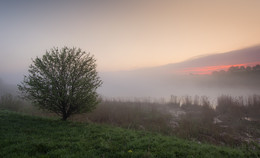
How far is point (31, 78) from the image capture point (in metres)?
10.4

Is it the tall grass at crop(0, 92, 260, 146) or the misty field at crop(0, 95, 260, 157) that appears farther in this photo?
the tall grass at crop(0, 92, 260, 146)

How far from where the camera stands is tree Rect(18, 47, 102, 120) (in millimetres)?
10414

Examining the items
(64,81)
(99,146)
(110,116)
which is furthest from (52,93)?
(110,116)

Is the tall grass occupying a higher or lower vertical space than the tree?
lower

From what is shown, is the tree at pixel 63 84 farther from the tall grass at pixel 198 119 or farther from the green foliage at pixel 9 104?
the green foliage at pixel 9 104

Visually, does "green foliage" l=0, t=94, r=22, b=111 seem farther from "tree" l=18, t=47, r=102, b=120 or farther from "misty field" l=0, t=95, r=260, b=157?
"tree" l=18, t=47, r=102, b=120

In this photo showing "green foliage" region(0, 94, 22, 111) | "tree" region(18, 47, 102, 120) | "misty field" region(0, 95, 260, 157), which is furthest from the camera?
"green foliage" region(0, 94, 22, 111)

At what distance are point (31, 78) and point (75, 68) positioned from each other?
136 inches

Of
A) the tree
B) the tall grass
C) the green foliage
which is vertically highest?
the tree

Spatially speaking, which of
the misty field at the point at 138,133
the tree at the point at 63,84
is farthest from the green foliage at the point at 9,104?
the tree at the point at 63,84

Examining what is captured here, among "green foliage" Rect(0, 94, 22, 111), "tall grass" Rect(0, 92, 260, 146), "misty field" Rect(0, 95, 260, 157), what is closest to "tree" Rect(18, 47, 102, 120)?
"misty field" Rect(0, 95, 260, 157)

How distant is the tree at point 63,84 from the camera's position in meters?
10.4

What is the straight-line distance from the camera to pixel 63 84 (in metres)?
10.8

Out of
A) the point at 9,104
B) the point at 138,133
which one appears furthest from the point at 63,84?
the point at 9,104
